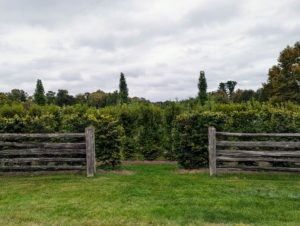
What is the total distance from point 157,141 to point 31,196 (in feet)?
22.8

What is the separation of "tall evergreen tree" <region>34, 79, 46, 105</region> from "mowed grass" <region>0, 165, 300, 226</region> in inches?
743

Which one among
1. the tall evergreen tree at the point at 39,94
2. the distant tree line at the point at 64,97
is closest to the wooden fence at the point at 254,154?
the distant tree line at the point at 64,97

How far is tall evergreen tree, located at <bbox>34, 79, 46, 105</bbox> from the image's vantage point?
80.5 feet

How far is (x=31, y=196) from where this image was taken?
5.33m

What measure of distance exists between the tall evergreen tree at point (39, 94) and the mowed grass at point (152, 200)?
61.9 feet

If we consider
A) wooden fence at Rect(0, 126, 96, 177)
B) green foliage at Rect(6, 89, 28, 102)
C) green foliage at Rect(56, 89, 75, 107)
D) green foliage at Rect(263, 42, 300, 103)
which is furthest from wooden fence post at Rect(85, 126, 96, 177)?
green foliage at Rect(56, 89, 75, 107)

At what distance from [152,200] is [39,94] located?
75.9 feet

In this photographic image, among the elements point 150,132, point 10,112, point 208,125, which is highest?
point 10,112

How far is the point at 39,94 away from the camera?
984 inches

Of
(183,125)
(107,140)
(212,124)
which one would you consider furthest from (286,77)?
(107,140)

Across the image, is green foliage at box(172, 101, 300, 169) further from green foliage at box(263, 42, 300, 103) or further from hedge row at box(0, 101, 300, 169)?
green foliage at box(263, 42, 300, 103)

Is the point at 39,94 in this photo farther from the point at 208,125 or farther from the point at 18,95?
the point at 18,95

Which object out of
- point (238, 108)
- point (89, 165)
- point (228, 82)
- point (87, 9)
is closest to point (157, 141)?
point (238, 108)

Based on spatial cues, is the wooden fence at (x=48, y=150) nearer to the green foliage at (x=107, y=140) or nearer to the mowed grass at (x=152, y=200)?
the mowed grass at (x=152, y=200)
